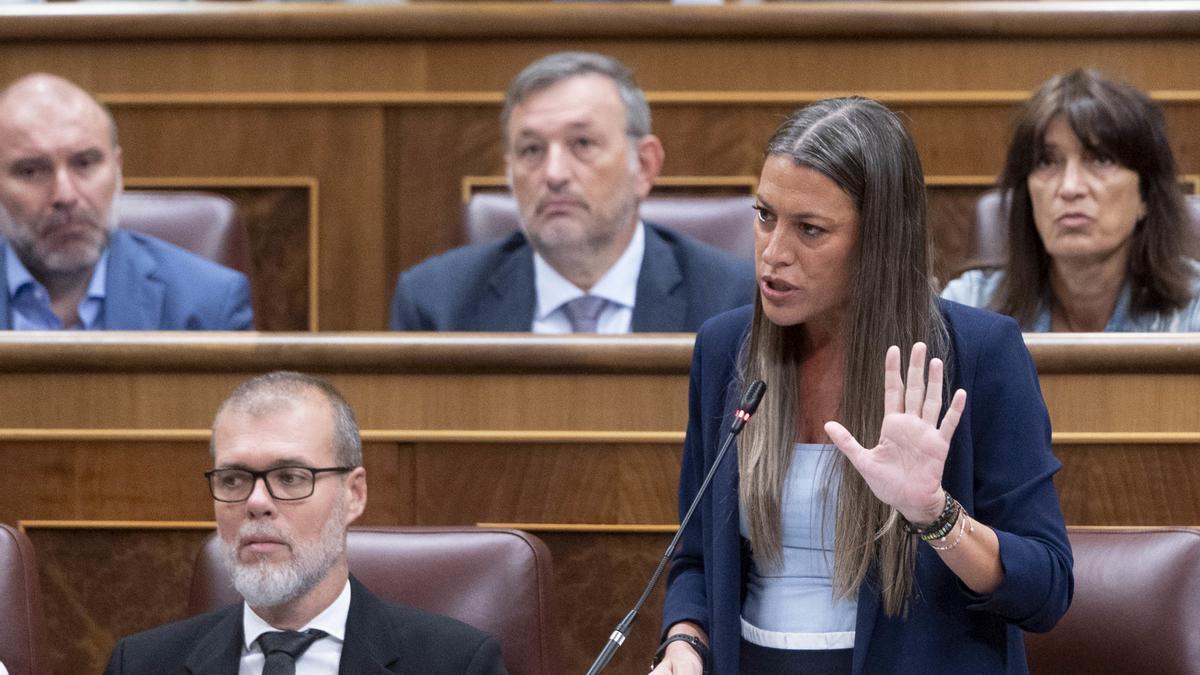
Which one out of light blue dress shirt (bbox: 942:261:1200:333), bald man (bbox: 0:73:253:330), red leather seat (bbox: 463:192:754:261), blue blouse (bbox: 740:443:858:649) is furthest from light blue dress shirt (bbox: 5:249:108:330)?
blue blouse (bbox: 740:443:858:649)

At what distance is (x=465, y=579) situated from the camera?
95 centimetres

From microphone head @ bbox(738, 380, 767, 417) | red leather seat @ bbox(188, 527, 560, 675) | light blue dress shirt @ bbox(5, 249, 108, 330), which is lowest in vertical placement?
red leather seat @ bbox(188, 527, 560, 675)

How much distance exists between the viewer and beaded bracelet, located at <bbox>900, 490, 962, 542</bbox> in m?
A: 0.72

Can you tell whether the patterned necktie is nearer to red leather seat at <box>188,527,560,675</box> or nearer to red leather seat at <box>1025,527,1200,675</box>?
red leather seat at <box>188,527,560,675</box>

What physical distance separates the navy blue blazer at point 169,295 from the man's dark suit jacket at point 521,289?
150 mm

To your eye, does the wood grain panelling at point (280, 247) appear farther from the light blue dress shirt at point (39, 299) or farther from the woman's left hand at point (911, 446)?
the woman's left hand at point (911, 446)

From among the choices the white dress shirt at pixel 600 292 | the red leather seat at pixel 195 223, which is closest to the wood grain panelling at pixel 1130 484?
the white dress shirt at pixel 600 292

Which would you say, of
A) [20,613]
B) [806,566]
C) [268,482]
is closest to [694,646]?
[806,566]

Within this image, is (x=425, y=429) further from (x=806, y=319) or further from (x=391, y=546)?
(x=806, y=319)

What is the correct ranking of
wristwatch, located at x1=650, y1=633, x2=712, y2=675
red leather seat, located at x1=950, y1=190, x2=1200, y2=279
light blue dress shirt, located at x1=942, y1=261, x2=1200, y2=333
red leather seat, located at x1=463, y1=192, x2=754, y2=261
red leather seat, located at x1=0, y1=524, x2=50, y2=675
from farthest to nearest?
red leather seat, located at x1=463, y1=192, x2=754, y2=261, red leather seat, located at x1=950, y1=190, x2=1200, y2=279, light blue dress shirt, located at x1=942, y1=261, x2=1200, y2=333, red leather seat, located at x1=0, y1=524, x2=50, y2=675, wristwatch, located at x1=650, y1=633, x2=712, y2=675

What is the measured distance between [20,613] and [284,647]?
0.16m

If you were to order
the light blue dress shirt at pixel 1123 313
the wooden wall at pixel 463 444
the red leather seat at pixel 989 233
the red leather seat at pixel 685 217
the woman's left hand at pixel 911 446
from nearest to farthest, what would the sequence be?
the woman's left hand at pixel 911 446, the wooden wall at pixel 463 444, the light blue dress shirt at pixel 1123 313, the red leather seat at pixel 989 233, the red leather seat at pixel 685 217

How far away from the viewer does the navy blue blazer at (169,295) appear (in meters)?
1.47

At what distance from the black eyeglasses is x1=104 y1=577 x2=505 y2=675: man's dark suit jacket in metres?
0.07
